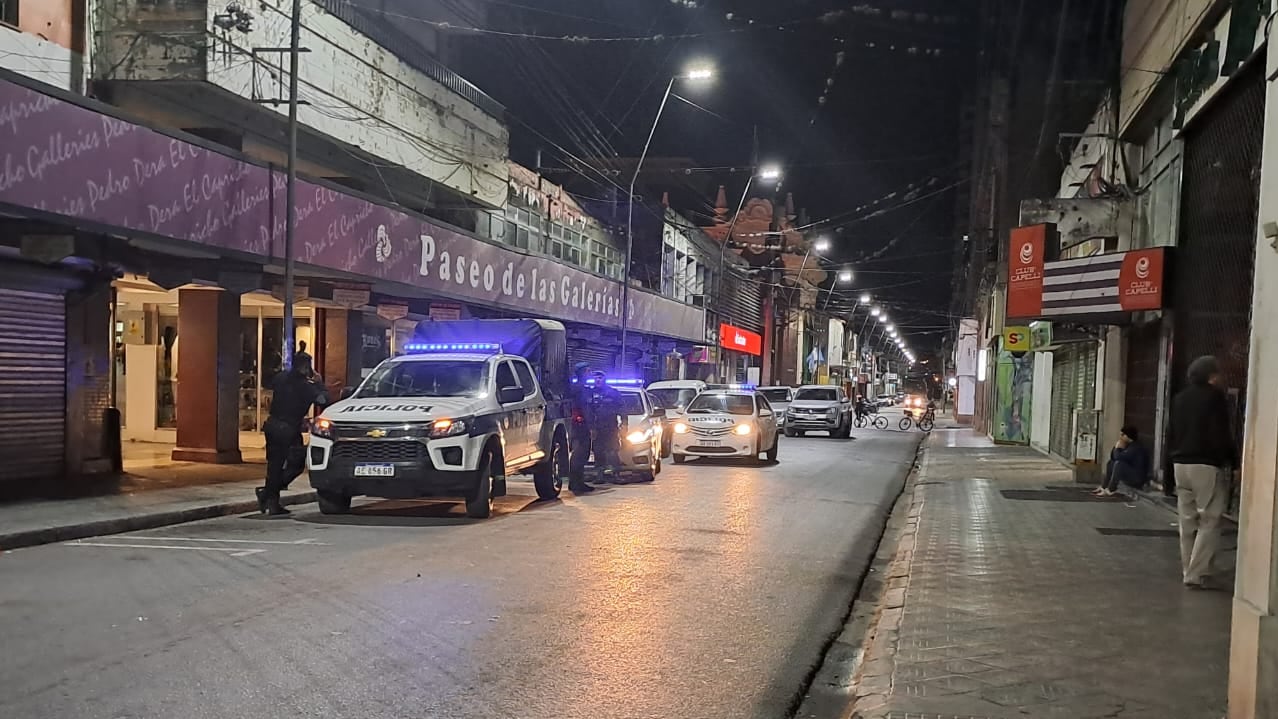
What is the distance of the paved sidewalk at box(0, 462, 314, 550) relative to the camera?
10.4 m

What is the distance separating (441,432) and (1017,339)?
18071 mm

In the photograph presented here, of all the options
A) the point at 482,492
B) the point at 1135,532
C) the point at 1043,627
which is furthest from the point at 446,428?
the point at 1135,532

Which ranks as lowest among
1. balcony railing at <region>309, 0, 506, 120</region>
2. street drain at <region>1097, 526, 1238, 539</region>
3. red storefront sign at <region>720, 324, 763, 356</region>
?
street drain at <region>1097, 526, 1238, 539</region>

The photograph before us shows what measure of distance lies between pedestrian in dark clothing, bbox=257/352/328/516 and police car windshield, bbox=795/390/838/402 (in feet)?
79.8

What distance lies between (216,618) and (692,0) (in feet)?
62.7

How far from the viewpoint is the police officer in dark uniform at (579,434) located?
1550 cm

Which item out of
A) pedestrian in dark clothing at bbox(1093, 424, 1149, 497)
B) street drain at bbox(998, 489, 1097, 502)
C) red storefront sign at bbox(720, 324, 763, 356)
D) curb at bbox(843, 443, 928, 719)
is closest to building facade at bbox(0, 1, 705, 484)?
curb at bbox(843, 443, 928, 719)

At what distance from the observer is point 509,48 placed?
29.3 metres

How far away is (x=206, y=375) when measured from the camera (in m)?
17.5

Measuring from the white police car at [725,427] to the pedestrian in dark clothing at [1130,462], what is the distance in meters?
7.89

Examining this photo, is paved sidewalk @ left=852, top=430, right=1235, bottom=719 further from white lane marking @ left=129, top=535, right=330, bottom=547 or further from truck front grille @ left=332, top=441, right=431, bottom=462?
white lane marking @ left=129, top=535, right=330, bottom=547

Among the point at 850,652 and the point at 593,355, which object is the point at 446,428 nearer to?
the point at 850,652

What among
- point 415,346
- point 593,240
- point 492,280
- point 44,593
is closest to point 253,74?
point 415,346

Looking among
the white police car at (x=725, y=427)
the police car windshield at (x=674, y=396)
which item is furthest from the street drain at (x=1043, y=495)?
the police car windshield at (x=674, y=396)
